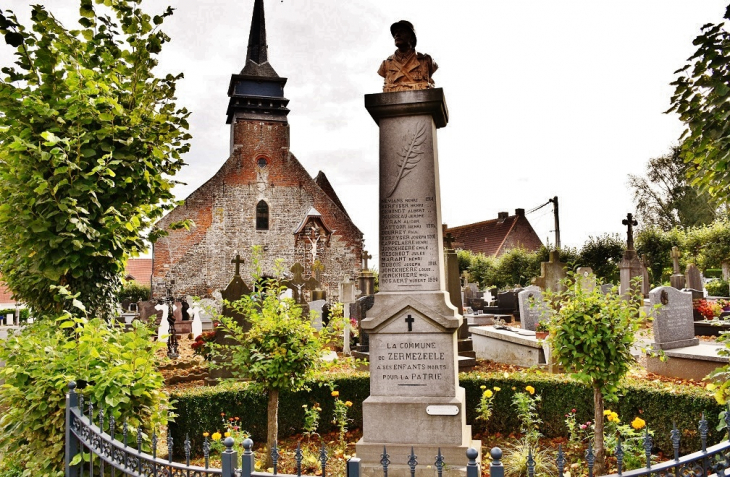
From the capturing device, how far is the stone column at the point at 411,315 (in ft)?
16.6

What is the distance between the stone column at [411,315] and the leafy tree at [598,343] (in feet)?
3.75

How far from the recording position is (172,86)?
5781 millimetres

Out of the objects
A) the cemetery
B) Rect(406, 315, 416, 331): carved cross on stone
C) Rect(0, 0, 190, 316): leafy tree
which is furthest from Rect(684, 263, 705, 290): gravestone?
Rect(0, 0, 190, 316): leafy tree

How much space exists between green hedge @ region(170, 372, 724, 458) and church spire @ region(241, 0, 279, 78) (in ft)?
79.7

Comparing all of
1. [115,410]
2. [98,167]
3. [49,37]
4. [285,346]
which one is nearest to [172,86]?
[49,37]

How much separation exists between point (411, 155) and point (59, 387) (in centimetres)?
371

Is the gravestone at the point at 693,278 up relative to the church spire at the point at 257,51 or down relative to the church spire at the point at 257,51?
down

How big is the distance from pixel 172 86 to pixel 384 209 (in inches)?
107

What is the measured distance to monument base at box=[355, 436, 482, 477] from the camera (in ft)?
15.9

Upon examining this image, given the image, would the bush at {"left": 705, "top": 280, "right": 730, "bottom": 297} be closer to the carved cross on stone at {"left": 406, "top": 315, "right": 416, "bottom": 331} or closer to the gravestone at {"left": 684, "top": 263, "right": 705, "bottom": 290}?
the gravestone at {"left": 684, "top": 263, "right": 705, "bottom": 290}

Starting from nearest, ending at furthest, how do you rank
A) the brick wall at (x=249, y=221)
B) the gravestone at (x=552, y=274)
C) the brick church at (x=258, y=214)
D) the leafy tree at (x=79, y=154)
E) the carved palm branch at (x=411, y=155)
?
the leafy tree at (x=79, y=154) → the carved palm branch at (x=411, y=155) → the gravestone at (x=552, y=274) → the brick wall at (x=249, y=221) → the brick church at (x=258, y=214)

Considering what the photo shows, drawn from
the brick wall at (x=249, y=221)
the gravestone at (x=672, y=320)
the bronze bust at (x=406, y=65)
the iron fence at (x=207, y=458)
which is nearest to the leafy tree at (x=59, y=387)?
the iron fence at (x=207, y=458)

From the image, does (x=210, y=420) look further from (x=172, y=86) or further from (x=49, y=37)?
(x=49, y=37)

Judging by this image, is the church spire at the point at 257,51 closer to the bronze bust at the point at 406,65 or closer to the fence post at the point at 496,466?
the bronze bust at the point at 406,65
